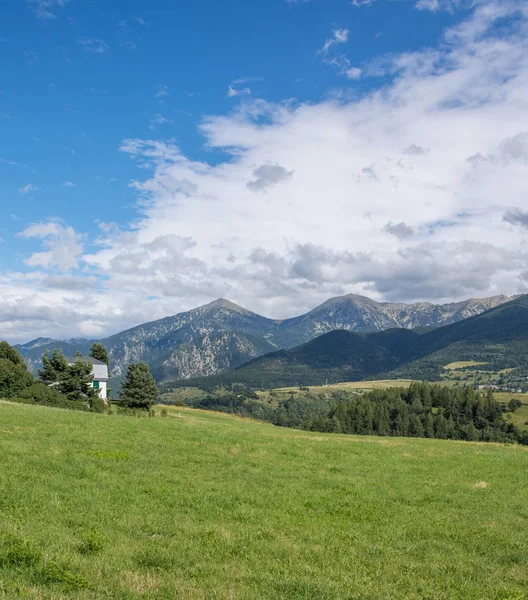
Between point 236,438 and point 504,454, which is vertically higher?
point 236,438

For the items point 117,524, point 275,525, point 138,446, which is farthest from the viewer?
point 138,446

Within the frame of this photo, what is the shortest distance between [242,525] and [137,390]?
249 ft

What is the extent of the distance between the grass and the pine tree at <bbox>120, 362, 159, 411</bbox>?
60.1m

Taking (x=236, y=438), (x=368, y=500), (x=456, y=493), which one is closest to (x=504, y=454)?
(x=456, y=493)

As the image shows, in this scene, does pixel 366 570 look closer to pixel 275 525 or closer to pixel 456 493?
pixel 275 525

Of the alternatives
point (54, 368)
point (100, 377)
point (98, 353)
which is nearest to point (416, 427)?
point (98, 353)

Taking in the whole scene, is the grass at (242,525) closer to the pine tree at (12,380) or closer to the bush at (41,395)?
the bush at (41,395)

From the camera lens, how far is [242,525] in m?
14.4

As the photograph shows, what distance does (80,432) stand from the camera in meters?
27.9

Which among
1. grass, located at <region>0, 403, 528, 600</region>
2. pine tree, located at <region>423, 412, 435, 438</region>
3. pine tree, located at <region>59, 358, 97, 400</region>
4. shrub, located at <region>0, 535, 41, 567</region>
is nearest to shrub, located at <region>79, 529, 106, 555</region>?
grass, located at <region>0, 403, 528, 600</region>

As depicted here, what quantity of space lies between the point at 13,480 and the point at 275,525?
9.51 meters

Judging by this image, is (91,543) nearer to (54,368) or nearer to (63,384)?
(63,384)

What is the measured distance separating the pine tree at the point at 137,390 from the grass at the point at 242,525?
197 feet

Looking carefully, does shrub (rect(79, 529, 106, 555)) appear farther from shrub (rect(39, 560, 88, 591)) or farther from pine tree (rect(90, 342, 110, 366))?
pine tree (rect(90, 342, 110, 366))
